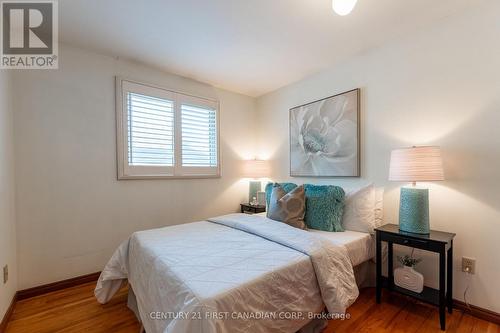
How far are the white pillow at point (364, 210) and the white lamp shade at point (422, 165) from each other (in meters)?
→ 0.43

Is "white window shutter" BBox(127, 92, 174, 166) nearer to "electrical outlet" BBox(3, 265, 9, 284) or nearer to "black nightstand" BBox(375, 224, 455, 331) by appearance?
"electrical outlet" BBox(3, 265, 9, 284)

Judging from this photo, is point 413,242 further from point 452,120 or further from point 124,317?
point 124,317

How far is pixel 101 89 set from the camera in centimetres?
257

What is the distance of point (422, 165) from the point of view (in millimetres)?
1812

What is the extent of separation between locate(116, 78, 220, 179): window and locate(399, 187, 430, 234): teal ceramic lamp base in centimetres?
236

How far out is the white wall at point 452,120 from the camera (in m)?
1.79

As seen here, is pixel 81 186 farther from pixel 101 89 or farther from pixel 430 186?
pixel 430 186

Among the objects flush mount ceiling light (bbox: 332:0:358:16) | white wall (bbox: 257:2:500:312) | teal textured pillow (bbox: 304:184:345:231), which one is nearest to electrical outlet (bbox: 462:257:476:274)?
white wall (bbox: 257:2:500:312)

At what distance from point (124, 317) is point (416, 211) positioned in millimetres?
2466

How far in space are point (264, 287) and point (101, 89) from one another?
259cm

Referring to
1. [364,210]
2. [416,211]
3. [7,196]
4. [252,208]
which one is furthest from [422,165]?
[7,196]

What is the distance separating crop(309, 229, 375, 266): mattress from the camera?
194cm

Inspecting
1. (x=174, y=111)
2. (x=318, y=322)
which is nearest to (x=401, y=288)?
(x=318, y=322)

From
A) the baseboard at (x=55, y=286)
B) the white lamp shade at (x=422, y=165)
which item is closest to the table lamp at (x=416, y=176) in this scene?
the white lamp shade at (x=422, y=165)
